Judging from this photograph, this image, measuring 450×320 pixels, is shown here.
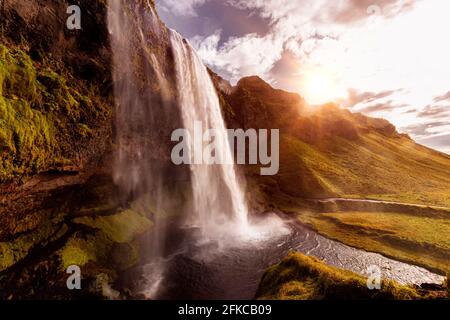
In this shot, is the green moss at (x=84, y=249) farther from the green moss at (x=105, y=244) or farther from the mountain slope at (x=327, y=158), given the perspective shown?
the mountain slope at (x=327, y=158)

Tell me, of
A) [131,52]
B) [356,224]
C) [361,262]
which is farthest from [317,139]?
[131,52]

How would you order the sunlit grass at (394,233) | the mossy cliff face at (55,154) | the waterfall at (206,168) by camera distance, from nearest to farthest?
the mossy cliff face at (55,154)
the sunlit grass at (394,233)
the waterfall at (206,168)

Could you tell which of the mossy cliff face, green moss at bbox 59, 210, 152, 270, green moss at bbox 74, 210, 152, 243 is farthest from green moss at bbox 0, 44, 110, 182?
green moss at bbox 74, 210, 152, 243

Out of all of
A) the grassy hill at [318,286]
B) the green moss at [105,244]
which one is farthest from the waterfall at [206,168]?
the grassy hill at [318,286]

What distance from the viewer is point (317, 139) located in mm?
98438

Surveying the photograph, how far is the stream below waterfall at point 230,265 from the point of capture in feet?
70.8

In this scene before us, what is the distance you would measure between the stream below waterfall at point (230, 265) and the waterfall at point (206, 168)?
5927mm

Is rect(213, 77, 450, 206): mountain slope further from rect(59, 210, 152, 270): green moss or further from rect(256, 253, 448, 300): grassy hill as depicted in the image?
rect(256, 253, 448, 300): grassy hill

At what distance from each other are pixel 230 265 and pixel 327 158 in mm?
71909

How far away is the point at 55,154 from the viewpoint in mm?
23875

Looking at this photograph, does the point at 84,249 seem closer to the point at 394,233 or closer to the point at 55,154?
the point at 55,154

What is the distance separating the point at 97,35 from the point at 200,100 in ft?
68.7

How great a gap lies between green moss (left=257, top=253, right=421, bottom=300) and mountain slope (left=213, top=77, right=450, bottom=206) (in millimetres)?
45320

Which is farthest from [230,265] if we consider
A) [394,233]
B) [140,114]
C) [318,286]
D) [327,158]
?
[327,158]
